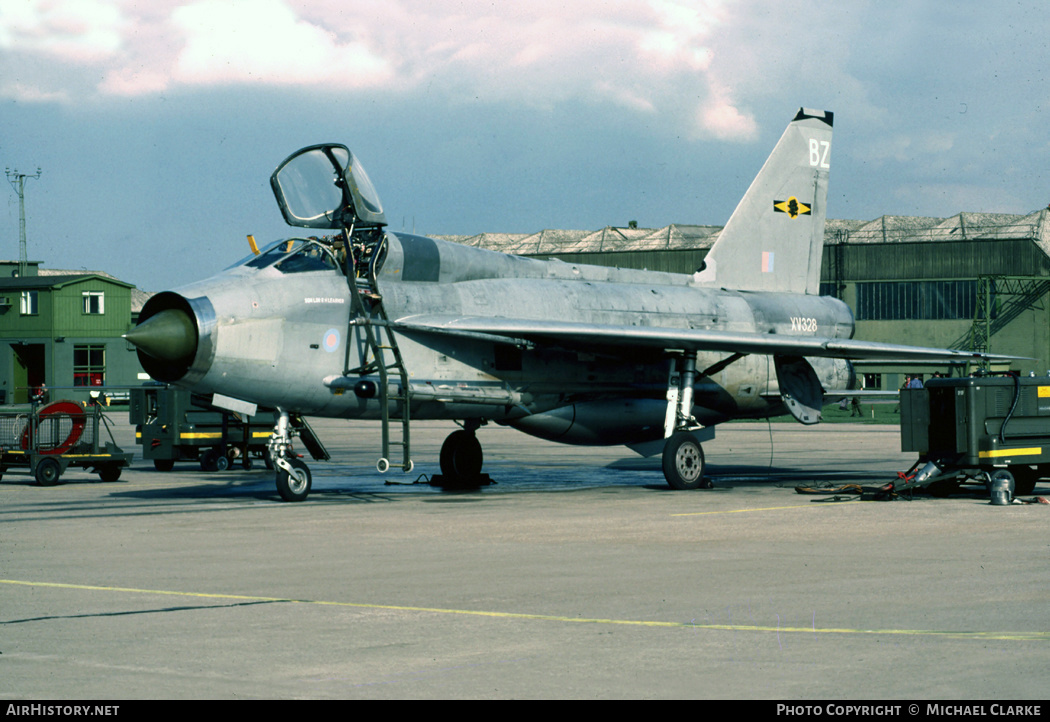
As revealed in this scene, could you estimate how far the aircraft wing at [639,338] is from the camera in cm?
1684

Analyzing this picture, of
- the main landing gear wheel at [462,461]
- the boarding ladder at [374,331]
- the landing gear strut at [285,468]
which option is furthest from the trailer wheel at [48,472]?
the boarding ladder at [374,331]

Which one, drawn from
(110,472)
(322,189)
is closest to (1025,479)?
(322,189)

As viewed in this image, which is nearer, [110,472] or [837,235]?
[110,472]

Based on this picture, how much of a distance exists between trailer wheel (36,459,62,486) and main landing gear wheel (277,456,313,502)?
228 inches

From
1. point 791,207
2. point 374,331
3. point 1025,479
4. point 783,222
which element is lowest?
point 1025,479

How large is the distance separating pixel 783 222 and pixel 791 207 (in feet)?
1.23

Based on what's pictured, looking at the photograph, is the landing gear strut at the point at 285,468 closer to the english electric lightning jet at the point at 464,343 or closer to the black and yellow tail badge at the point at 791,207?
the english electric lightning jet at the point at 464,343

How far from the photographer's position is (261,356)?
1565cm

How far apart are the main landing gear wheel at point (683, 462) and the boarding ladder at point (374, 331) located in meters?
4.11

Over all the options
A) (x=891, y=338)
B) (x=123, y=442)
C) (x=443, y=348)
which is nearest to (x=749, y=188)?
(x=443, y=348)

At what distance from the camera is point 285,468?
16.2m

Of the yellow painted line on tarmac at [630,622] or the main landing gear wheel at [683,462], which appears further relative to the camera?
the main landing gear wheel at [683,462]

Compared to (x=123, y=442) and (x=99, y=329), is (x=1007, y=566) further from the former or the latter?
(x=99, y=329)

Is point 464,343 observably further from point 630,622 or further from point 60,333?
point 60,333
